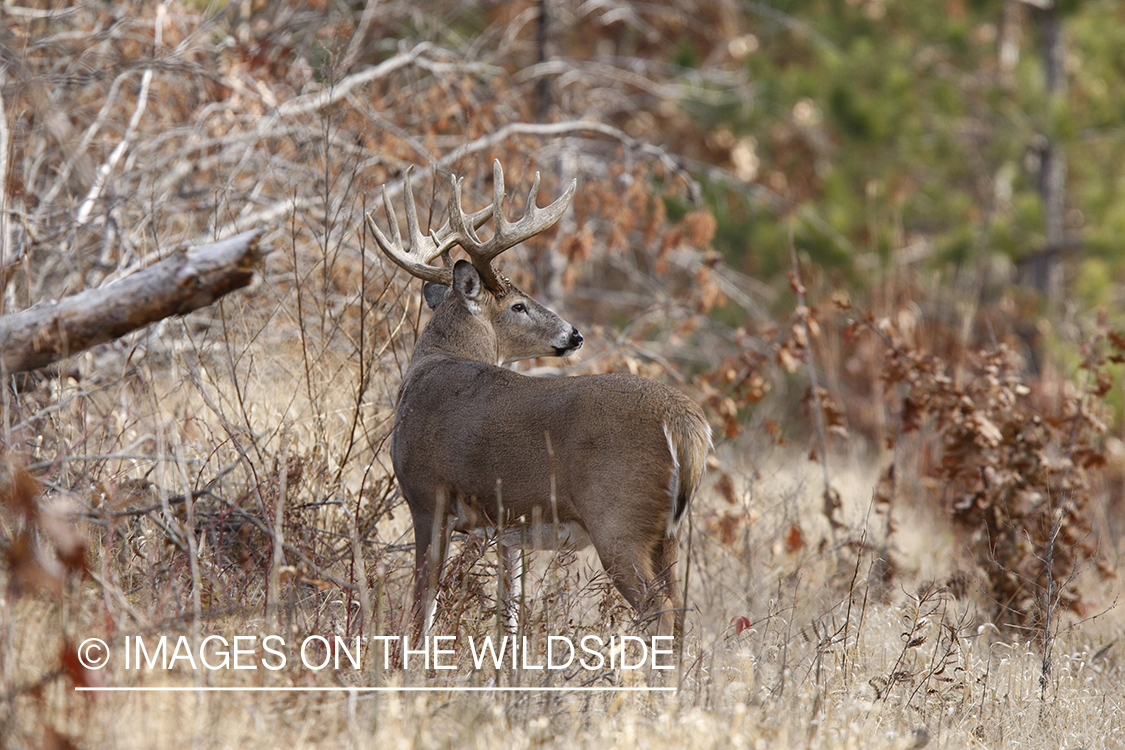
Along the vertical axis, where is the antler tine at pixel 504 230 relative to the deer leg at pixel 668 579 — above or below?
above

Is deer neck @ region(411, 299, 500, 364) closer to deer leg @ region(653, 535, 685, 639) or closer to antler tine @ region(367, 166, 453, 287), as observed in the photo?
antler tine @ region(367, 166, 453, 287)

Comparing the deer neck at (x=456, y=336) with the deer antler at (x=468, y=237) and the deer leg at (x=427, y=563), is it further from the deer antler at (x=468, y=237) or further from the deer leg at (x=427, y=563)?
the deer leg at (x=427, y=563)

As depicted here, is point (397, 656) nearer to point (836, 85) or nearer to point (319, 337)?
point (319, 337)

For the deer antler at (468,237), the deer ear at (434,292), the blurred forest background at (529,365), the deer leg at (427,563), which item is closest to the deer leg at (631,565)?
the blurred forest background at (529,365)

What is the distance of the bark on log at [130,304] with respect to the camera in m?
3.74

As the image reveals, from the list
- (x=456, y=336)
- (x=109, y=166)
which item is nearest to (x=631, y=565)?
(x=456, y=336)

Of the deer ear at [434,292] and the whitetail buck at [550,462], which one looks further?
the deer ear at [434,292]

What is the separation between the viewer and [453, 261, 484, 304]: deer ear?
6031 mm

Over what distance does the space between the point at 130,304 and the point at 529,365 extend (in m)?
4.53

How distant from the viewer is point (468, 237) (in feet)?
19.4

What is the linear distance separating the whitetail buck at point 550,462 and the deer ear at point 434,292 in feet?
1.55

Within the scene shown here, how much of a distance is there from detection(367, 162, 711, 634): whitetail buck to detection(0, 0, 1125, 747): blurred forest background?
0.25 m

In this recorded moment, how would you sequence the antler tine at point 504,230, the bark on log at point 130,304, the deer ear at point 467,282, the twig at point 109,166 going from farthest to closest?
the twig at point 109,166, the deer ear at point 467,282, the antler tine at point 504,230, the bark on log at point 130,304

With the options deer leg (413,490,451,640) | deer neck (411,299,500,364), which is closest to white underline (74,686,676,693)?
deer leg (413,490,451,640)
